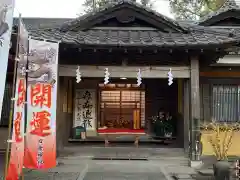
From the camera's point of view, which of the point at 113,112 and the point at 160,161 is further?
the point at 113,112

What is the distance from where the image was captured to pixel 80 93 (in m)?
15.8

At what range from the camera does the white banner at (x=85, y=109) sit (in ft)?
51.3

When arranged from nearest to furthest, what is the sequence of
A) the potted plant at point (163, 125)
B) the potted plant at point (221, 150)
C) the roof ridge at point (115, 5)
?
1. the potted plant at point (221, 150)
2. the roof ridge at point (115, 5)
3. the potted plant at point (163, 125)

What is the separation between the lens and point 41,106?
28.2 ft

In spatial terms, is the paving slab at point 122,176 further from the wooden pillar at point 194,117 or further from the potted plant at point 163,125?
the potted plant at point 163,125

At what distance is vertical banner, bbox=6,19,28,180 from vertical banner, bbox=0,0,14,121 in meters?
0.73

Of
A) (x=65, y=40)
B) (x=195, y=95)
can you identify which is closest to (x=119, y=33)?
(x=65, y=40)

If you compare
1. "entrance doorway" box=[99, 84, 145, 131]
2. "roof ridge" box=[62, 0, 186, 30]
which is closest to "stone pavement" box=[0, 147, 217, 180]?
"entrance doorway" box=[99, 84, 145, 131]

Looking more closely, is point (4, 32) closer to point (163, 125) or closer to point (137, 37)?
point (137, 37)

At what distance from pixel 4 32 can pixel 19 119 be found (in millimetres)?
1962

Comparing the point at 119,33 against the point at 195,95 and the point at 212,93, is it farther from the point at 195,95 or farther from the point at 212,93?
the point at 212,93

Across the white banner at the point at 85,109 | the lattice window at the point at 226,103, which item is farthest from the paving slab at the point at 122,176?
the white banner at the point at 85,109

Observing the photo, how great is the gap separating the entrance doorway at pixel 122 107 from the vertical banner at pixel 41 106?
7.66 m

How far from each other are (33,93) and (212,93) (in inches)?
315
